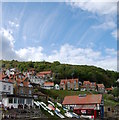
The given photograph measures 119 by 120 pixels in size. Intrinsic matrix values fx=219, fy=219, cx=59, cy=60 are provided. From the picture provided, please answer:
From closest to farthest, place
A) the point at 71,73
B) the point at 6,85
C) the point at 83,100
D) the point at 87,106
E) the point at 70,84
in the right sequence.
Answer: the point at 6,85, the point at 87,106, the point at 83,100, the point at 70,84, the point at 71,73

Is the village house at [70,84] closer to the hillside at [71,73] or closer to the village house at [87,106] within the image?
the hillside at [71,73]

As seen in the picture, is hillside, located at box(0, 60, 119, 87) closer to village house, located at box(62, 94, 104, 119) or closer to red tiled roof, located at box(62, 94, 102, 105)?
red tiled roof, located at box(62, 94, 102, 105)

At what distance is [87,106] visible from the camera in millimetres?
16812

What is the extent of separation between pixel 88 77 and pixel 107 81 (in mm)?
5115

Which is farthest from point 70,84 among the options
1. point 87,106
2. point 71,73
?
point 87,106

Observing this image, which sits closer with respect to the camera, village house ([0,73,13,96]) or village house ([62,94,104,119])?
village house ([0,73,13,96])

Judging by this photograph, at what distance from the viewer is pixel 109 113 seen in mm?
17609

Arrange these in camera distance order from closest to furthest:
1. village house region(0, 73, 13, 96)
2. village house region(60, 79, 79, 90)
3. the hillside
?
village house region(0, 73, 13, 96) < village house region(60, 79, 79, 90) < the hillside

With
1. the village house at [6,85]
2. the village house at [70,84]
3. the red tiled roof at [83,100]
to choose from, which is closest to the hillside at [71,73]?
the village house at [70,84]

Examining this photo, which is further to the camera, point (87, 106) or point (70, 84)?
point (70, 84)

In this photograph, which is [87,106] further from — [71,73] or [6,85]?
[71,73]

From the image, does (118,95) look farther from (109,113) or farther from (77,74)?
(77,74)

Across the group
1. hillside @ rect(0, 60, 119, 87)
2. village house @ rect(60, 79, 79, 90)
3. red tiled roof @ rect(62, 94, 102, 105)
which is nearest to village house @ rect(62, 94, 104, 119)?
red tiled roof @ rect(62, 94, 102, 105)

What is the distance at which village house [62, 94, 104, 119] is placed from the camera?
16.5m
